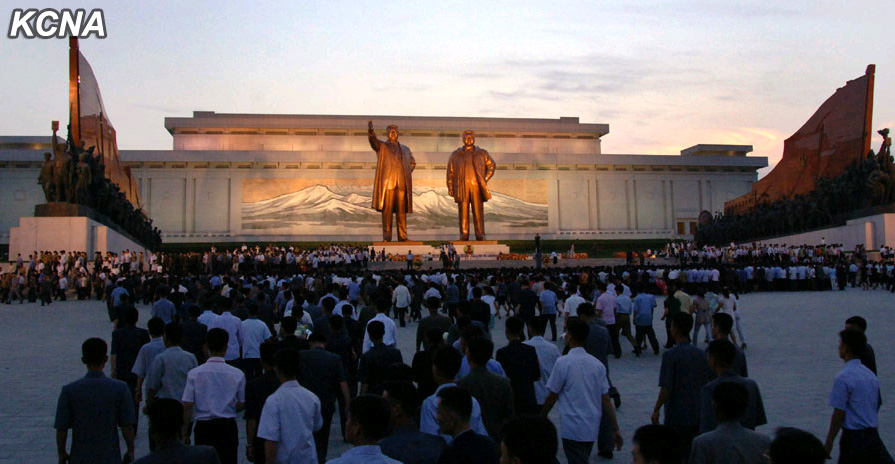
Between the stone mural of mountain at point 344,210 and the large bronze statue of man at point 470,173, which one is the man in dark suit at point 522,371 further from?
the stone mural of mountain at point 344,210

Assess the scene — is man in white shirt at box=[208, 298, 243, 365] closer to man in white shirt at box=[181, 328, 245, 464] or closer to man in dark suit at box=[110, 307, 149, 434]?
man in dark suit at box=[110, 307, 149, 434]

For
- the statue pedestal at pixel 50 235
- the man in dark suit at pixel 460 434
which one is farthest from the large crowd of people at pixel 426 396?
the statue pedestal at pixel 50 235

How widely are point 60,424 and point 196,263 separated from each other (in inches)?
909

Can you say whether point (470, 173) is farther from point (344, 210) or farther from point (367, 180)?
point (367, 180)

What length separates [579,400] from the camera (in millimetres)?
4051

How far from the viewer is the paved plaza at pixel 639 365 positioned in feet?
19.4

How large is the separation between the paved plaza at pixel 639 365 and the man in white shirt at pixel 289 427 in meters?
1.86

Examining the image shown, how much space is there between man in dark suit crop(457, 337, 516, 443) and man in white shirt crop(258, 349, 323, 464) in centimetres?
73

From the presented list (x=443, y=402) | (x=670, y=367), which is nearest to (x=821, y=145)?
(x=670, y=367)

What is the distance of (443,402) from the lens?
293cm

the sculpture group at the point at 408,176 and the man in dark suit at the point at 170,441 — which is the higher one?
the sculpture group at the point at 408,176

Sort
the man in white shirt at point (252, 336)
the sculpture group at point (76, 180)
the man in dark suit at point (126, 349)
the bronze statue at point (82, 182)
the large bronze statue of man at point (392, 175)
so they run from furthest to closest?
the large bronze statue of man at point (392, 175) → the bronze statue at point (82, 182) → the sculpture group at point (76, 180) → the man in white shirt at point (252, 336) → the man in dark suit at point (126, 349)

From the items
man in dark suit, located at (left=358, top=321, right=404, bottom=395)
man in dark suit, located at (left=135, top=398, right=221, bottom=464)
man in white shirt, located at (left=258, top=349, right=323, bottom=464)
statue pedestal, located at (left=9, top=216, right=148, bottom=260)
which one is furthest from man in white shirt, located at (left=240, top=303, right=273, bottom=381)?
statue pedestal, located at (left=9, top=216, right=148, bottom=260)

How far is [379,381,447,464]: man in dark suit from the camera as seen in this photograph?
2.88 m
